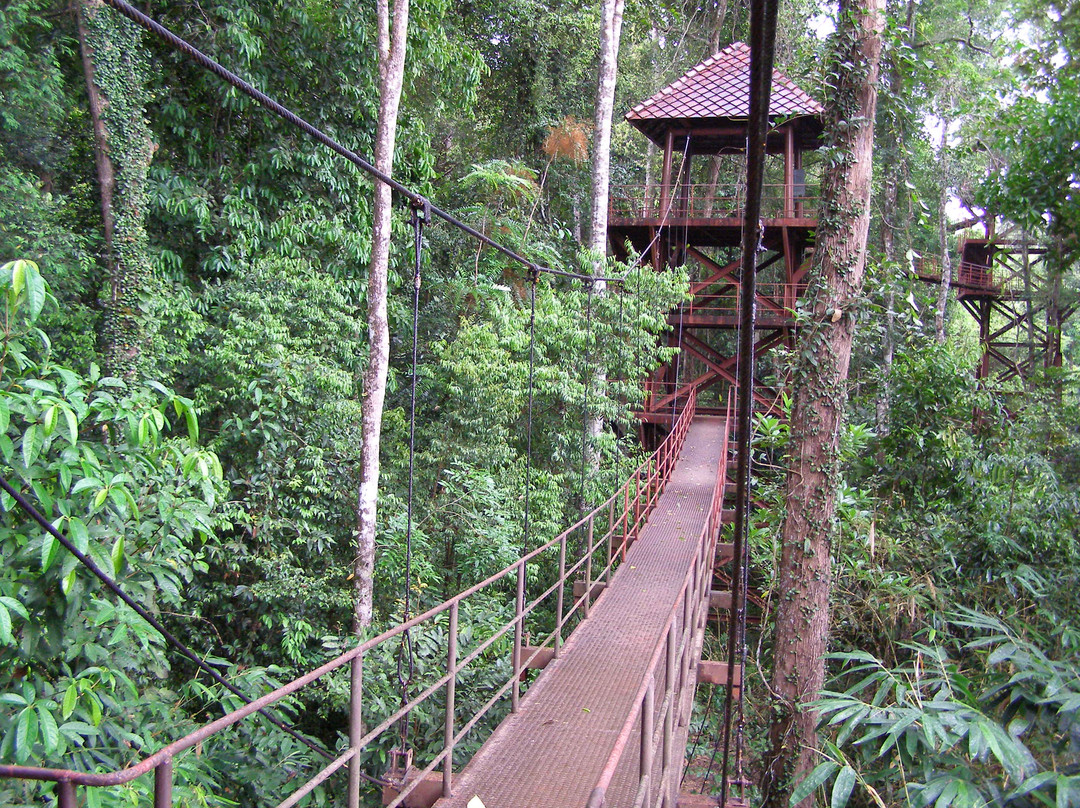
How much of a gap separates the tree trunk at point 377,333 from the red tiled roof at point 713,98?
634cm

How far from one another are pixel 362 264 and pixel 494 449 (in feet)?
10.3

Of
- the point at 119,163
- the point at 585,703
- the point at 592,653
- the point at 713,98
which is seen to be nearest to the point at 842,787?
the point at 585,703

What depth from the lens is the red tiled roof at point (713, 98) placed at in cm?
1274

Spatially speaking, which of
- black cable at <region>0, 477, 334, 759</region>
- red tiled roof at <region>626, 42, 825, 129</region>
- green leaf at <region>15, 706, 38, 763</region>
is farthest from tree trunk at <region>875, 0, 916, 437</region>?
green leaf at <region>15, 706, 38, 763</region>

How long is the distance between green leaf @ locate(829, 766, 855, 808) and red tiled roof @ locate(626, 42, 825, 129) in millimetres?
11165

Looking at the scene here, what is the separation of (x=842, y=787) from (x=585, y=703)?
Answer: 1.52 meters

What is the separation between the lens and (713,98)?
13.0 m

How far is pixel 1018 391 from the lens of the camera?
834cm

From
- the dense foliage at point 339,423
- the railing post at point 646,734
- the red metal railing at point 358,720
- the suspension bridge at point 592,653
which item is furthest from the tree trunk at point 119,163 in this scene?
the railing post at point 646,734

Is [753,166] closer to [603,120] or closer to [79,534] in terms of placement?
[79,534]

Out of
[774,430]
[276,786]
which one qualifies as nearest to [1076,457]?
[774,430]

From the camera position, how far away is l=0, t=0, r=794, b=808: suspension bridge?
2031 mm

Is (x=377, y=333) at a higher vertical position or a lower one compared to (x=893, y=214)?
lower

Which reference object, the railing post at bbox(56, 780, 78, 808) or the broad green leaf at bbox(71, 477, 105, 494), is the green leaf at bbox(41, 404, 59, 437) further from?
the railing post at bbox(56, 780, 78, 808)
